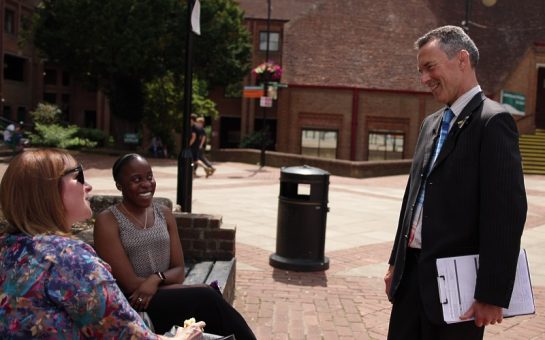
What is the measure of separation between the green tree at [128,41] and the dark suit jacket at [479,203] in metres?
23.4

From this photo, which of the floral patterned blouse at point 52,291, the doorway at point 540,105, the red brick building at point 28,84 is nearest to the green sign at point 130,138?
the red brick building at point 28,84

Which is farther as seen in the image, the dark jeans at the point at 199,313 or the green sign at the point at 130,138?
the green sign at the point at 130,138

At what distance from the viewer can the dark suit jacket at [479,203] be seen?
232cm

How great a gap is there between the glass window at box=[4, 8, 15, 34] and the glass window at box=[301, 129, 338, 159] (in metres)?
21.6

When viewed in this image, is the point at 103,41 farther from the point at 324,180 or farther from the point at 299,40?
the point at 324,180

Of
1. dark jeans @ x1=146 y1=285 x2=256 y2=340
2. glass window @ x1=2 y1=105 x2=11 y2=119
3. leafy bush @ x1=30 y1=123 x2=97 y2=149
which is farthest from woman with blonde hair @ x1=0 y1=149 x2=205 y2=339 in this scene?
glass window @ x1=2 y1=105 x2=11 y2=119

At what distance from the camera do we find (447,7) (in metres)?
33.3

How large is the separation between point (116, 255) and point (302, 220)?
3428mm

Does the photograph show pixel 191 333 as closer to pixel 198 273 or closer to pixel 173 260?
pixel 173 260

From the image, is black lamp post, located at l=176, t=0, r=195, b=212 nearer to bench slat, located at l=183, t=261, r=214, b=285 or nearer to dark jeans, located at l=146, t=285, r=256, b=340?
bench slat, located at l=183, t=261, r=214, b=285

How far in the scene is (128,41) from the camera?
24.4m

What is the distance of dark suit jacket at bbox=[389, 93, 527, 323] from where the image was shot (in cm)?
232

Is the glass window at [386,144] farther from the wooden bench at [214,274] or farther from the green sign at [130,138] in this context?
the wooden bench at [214,274]

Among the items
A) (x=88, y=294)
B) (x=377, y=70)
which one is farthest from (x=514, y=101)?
(x=88, y=294)
